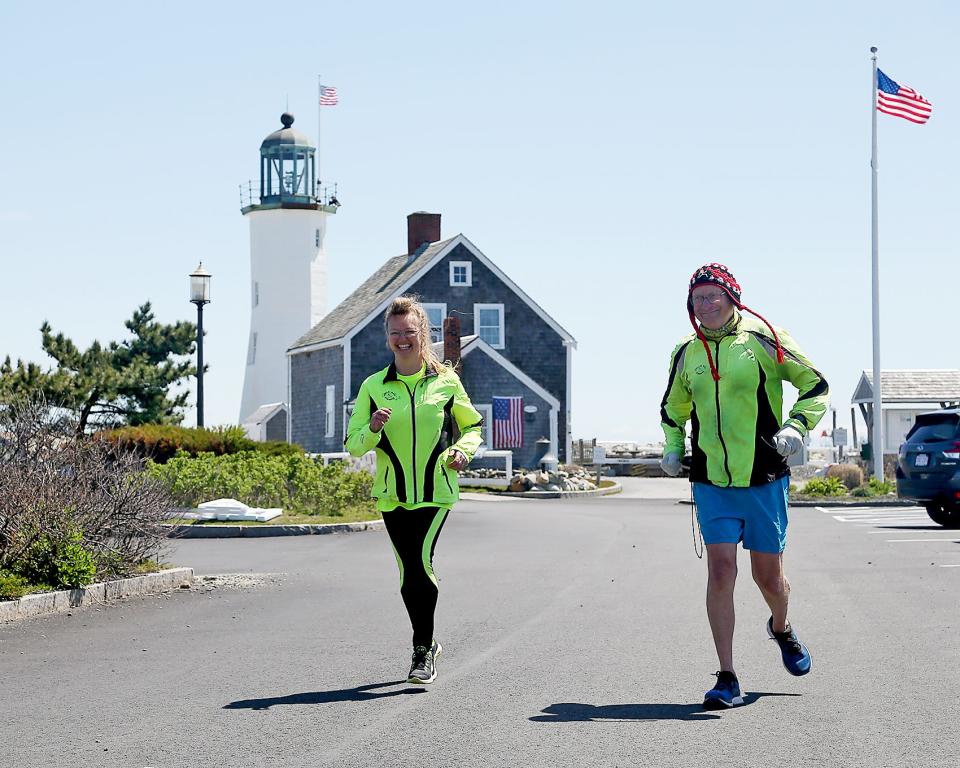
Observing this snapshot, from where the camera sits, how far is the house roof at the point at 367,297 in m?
50.7

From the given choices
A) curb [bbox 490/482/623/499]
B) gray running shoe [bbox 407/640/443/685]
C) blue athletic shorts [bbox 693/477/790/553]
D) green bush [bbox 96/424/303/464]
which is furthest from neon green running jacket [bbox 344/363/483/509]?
curb [bbox 490/482/623/499]

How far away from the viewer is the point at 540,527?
2411cm

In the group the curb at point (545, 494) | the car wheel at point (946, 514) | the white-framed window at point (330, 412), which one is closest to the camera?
the car wheel at point (946, 514)

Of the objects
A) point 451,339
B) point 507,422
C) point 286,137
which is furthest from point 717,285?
point 286,137

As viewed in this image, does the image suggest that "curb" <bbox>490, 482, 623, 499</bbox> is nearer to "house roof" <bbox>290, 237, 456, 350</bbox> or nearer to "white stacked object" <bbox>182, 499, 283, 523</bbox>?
"house roof" <bbox>290, 237, 456, 350</bbox>

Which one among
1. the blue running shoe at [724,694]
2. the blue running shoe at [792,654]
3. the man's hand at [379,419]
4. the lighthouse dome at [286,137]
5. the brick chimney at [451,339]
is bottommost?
the blue running shoe at [724,694]

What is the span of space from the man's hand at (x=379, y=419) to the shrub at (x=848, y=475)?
32.7 metres

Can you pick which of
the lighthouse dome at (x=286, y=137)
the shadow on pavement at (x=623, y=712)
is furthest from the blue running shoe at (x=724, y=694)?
the lighthouse dome at (x=286, y=137)

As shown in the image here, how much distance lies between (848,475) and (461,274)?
16056mm

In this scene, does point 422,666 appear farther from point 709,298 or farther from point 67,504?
A: point 67,504

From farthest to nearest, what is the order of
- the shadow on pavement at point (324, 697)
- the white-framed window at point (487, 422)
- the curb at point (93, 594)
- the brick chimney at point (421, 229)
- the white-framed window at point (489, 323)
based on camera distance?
1. the brick chimney at point (421, 229)
2. the white-framed window at point (489, 323)
3. the white-framed window at point (487, 422)
4. the curb at point (93, 594)
5. the shadow on pavement at point (324, 697)

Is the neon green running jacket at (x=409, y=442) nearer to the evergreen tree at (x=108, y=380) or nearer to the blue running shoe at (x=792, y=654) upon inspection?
the blue running shoe at (x=792, y=654)

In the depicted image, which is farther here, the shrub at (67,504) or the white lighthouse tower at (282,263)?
the white lighthouse tower at (282,263)

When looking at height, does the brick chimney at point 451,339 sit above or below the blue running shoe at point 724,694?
above
